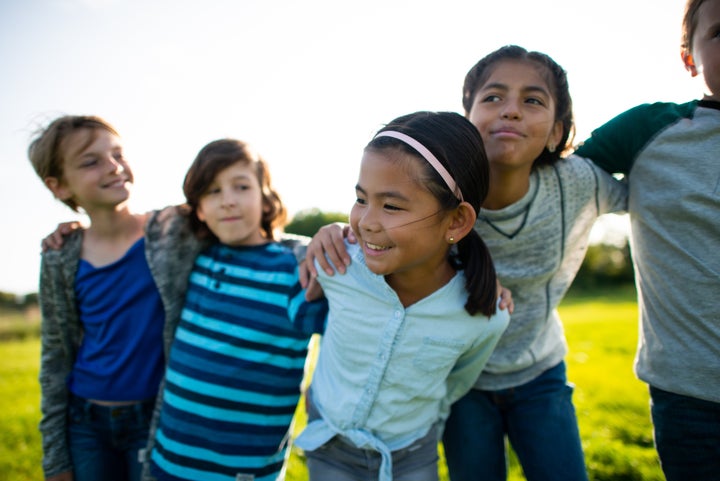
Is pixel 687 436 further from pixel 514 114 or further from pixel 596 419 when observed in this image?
pixel 596 419

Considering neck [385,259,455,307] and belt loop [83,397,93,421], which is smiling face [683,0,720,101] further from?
belt loop [83,397,93,421]

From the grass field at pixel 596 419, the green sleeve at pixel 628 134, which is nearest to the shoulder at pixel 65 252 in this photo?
the grass field at pixel 596 419

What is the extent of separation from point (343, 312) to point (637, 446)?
2870mm

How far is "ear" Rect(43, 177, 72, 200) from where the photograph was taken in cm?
291

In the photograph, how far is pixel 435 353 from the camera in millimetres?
2020

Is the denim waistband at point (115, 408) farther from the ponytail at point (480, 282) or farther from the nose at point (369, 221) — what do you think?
the ponytail at point (480, 282)

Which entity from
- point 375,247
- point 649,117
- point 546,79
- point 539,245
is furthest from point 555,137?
point 375,247

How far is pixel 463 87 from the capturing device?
102 inches

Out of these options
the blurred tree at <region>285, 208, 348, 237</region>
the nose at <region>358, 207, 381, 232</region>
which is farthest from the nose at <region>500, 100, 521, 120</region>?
the blurred tree at <region>285, 208, 348, 237</region>

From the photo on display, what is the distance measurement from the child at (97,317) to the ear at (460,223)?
1556 millimetres

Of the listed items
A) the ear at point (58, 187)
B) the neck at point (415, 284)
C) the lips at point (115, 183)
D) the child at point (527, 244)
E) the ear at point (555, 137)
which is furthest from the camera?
the ear at point (58, 187)

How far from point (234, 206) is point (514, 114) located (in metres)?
1.50

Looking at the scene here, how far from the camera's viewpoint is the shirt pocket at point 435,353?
201 cm

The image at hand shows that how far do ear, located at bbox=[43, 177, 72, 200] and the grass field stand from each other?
2255mm
